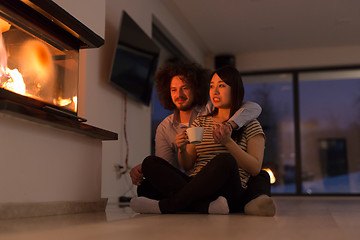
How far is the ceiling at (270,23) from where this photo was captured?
16.3ft

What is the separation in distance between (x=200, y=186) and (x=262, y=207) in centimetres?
28

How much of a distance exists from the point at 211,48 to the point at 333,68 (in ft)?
6.09

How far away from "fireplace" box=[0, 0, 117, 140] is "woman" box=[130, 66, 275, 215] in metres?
0.48

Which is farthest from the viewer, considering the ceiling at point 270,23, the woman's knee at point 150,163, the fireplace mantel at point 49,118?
the ceiling at point 270,23

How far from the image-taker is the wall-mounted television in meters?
3.48

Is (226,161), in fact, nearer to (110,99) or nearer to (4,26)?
(4,26)

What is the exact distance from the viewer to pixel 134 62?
3.76 meters

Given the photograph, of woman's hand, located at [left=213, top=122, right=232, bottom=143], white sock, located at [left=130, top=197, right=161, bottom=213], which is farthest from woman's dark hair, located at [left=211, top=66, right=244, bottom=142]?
white sock, located at [left=130, top=197, right=161, bottom=213]

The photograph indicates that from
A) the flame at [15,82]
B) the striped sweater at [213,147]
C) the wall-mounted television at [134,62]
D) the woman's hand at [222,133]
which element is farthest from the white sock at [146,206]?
the wall-mounted television at [134,62]

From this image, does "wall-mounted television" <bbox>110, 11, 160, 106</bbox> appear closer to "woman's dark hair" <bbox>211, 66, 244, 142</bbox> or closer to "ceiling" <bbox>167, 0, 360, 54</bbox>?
"ceiling" <bbox>167, 0, 360, 54</bbox>

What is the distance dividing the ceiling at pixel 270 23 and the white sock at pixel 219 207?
3.33 m

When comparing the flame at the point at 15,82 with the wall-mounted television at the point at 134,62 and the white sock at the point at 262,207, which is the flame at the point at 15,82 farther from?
the wall-mounted television at the point at 134,62

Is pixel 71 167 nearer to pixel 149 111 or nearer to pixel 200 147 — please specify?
pixel 200 147

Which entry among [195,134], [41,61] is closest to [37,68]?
[41,61]
